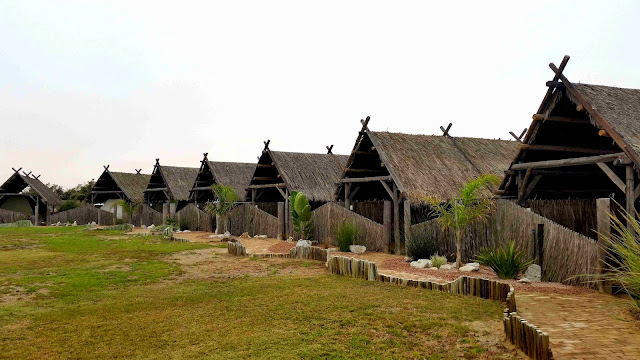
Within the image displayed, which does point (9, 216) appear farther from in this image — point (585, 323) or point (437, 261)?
point (585, 323)

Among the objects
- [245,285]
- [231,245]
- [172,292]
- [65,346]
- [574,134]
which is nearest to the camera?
[65,346]

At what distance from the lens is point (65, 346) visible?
6.00 metres

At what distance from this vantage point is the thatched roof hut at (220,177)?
29625mm

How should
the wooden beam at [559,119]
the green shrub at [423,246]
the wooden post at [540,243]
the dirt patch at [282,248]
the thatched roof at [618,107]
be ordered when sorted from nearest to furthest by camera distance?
the thatched roof at [618,107] < the wooden post at [540,243] < the wooden beam at [559,119] < the green shrub at [423,246] < the dirt patch at [282,248]

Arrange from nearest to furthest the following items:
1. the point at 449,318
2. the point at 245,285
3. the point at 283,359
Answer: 1. the point at 283,359
2. the point at 449,318
3. the point at 245,285

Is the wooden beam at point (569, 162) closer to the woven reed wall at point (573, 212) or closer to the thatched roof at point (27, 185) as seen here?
the woven reed wall at point (573, 212)

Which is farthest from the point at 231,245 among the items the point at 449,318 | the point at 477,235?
the point at 449,318

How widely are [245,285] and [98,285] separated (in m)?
3.27

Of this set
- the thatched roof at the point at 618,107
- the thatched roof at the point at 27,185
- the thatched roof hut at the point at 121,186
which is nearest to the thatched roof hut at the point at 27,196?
the thatched roof at the point at 27,185

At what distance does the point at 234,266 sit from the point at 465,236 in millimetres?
6382

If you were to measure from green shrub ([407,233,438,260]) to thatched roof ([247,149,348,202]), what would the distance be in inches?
377

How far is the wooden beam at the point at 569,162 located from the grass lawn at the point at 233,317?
192 inches

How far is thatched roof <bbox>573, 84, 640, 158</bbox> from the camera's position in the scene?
9734mm

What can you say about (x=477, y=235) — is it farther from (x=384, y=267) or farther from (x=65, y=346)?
(x=65, y=346)
